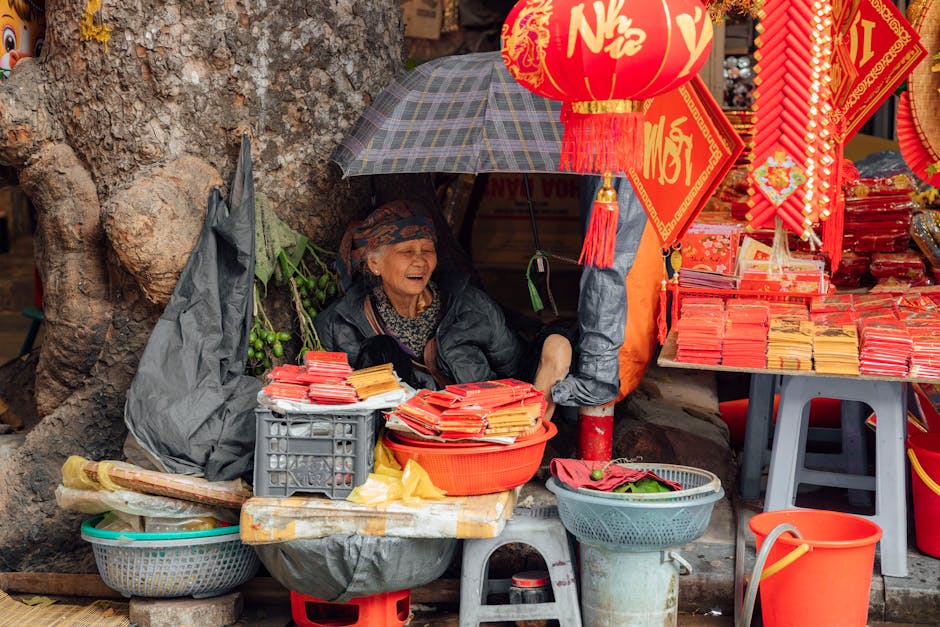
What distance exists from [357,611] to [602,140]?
2469 mm

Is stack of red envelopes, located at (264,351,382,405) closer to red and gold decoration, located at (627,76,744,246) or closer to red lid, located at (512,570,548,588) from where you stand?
red lid, located at (512,570,548,588)

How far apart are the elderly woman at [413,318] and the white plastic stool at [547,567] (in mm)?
776

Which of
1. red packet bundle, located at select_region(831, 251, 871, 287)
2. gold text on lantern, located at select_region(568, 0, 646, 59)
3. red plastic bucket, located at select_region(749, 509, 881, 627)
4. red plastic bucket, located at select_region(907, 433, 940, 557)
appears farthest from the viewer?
red packet bundle, located at select_region(831, 251, 871, 287)

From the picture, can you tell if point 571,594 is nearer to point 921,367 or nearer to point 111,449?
point 921,367

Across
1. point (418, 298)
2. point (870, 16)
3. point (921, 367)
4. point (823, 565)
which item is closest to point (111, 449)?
point (418, 298)

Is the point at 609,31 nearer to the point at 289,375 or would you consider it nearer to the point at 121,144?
the point at 289,375

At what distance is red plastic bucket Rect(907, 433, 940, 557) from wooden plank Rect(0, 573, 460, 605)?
2166mm

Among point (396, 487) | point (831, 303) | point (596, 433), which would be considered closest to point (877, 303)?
point (831, 303)

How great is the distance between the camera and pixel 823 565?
14.5 ft

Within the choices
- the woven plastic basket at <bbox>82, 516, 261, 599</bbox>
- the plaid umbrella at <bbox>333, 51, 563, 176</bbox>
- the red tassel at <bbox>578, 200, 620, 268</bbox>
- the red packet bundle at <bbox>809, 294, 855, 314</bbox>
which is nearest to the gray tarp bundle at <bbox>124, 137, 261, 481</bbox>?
the woven plastic basket at <bbox>82, 516, 261, 599</bbox>

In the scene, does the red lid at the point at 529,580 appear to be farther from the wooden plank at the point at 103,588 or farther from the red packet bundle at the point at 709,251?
the red packet bundle at the point at 709,251

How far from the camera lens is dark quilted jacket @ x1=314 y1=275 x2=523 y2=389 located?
221 inches

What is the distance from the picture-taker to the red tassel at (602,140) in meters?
4.16

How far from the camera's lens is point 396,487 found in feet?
15.4
